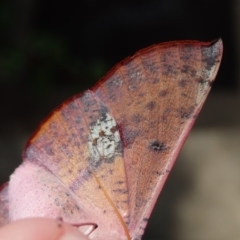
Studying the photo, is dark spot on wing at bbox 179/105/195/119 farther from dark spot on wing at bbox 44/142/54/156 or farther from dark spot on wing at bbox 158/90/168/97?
dark spot on wing at bbox 44/142/54/156

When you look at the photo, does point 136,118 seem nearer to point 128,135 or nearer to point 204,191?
point 128,135

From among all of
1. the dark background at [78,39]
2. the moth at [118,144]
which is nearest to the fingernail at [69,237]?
the moth at [118,144]

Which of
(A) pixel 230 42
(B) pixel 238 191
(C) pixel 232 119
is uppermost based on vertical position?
(A) pixel 230 42

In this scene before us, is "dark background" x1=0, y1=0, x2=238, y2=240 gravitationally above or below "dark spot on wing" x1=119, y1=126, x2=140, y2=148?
below

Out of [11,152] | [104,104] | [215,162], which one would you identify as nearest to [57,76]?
[11,152]

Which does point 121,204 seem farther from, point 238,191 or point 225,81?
point 225,81

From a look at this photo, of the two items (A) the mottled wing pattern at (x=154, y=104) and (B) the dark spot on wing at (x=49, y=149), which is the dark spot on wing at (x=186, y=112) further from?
→ (B) the dark spot on wing at (x=49, y=149)

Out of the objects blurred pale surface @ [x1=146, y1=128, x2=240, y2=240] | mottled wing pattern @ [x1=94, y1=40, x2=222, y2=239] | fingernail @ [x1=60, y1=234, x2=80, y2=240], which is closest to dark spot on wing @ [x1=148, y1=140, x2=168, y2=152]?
mottled wing pattern @ [x1=94, y1=40, x2=222, y2=239]
